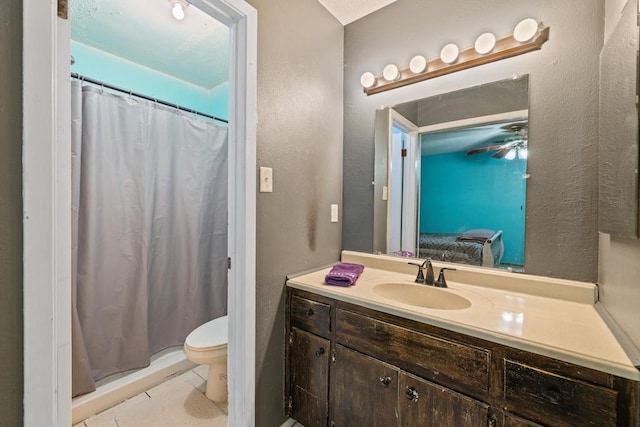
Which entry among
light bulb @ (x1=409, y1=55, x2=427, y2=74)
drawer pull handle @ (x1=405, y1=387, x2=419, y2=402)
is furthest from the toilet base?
light bulb @ (x1=409, y1=55, x2=427, y2=74)

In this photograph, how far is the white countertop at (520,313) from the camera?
2.41 ft

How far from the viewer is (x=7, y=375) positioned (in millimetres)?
643

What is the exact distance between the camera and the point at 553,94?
1174 millimetres

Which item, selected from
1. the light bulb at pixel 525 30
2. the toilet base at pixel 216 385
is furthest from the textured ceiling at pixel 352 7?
the toilet base at pixel 216 385

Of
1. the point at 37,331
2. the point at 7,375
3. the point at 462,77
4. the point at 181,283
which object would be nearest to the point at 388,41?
the point at 462,77

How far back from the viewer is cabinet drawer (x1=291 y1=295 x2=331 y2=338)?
4.07 ft

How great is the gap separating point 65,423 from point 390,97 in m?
1.97

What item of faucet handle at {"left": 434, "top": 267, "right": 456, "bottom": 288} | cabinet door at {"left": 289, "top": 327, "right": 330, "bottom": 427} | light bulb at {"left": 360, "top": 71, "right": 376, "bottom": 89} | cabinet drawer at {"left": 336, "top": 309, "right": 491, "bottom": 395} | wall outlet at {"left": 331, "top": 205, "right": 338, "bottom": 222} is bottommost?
cabinet door at {"left": 289, "top": 327, "right": 330, "bottom": 427}

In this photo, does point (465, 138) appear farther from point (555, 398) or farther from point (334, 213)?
point (555, 398)

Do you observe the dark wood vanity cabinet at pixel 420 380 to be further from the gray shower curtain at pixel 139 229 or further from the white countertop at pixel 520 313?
the gray shower curtain at pixel 139 229

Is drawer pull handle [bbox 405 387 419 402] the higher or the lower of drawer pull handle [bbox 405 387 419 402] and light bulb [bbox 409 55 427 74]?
the lower

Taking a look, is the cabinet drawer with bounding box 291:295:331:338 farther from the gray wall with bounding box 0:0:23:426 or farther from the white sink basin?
the gray wall with bounding box 0:0:23:426

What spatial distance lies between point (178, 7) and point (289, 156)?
1.10 meters

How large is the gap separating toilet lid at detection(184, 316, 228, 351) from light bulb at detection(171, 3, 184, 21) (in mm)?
1985
